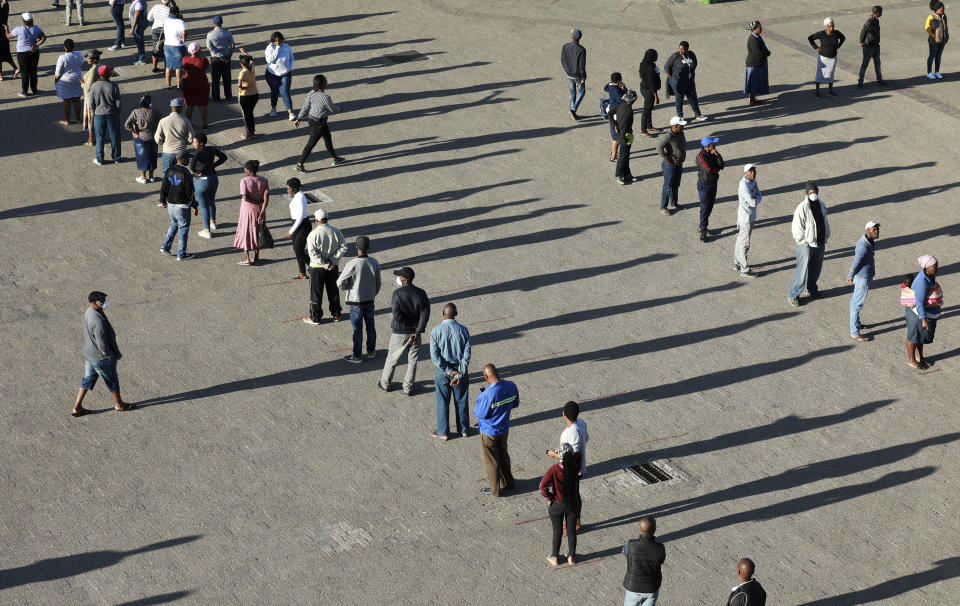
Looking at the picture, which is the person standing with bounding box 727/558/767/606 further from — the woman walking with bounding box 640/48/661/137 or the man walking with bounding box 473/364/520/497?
the woman walking with bounding box 640/48/661/137

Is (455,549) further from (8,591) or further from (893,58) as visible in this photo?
(893,58)

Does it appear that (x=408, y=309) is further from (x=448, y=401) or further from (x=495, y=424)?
(x=495, y=424)

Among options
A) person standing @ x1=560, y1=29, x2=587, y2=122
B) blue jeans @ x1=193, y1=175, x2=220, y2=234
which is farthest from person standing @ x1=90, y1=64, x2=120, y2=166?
person standing @ x1=560, y1=29, x2=587, y2=122

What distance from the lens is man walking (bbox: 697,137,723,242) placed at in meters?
17.0

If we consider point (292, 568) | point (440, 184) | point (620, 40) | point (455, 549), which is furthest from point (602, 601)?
point (620, 40)

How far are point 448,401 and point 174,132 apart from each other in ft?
25.3

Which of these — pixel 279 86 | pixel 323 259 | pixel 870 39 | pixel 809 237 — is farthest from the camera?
pixel 870 39

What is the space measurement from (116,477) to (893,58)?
63.9ft

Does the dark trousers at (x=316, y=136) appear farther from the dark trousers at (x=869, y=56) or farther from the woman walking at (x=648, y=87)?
the dark trousers at (x=869, y=56)

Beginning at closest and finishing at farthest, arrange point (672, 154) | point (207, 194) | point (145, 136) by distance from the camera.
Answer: point (207, 194) → point (672, 154) → point (145, 136)

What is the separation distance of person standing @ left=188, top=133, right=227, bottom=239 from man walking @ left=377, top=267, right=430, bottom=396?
472cm

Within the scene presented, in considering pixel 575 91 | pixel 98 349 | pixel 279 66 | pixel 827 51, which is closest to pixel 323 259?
pixel 98 349

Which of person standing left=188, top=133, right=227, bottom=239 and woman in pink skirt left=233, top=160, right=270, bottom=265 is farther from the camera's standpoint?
person standing left=188, top=133, right=227, bottom=239

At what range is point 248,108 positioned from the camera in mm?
20172
